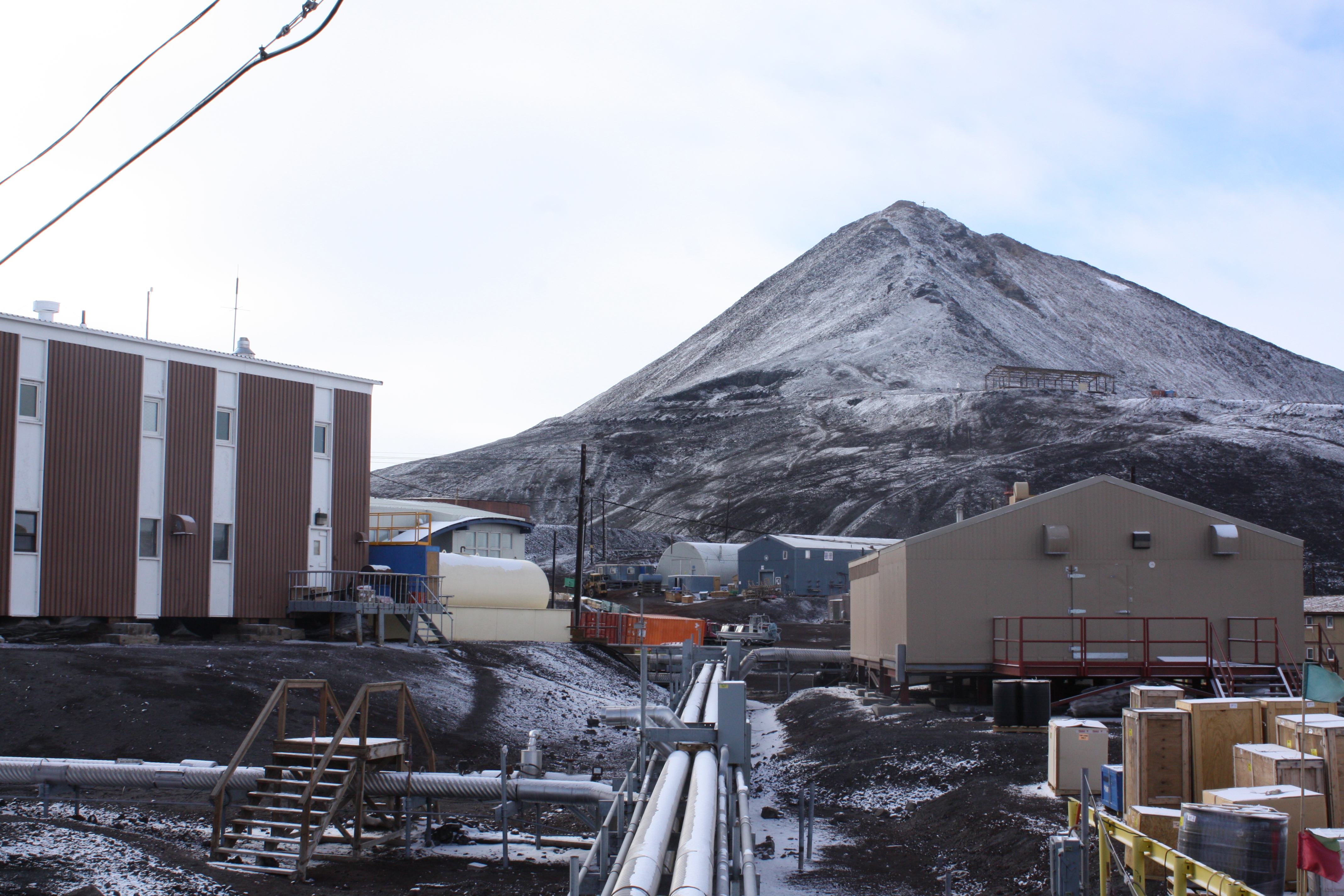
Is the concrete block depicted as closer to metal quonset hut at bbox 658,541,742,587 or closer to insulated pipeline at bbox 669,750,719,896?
insulated pipeline at bbox 669,750,719,896

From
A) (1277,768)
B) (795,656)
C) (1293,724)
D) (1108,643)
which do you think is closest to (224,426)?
(795,656)

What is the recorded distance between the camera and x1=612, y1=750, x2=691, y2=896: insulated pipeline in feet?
27.2

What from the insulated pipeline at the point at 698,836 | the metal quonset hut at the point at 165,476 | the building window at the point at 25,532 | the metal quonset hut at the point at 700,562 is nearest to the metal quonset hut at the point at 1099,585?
the insulated pipeline at the point at 698,836

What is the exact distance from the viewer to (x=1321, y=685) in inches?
396

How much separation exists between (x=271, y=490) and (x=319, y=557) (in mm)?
2711

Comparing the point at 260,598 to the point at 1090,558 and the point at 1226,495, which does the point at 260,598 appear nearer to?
the point at 1090,558

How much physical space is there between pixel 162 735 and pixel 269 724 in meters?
2.05

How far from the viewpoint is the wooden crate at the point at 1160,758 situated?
37.9 ft

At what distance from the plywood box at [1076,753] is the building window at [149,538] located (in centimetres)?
2500

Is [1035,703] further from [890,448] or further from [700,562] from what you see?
[890,448]

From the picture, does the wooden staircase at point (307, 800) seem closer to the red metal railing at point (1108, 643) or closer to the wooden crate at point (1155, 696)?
the wooden crate at point (1155, 696)

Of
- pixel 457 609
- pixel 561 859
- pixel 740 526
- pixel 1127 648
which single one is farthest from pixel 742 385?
pixel 561 859

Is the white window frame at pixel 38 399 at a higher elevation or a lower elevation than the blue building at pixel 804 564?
higher

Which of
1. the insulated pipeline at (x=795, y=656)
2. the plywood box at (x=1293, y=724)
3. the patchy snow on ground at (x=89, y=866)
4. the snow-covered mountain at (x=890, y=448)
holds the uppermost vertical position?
the snow-covered mountain at (x=890, y=448)
